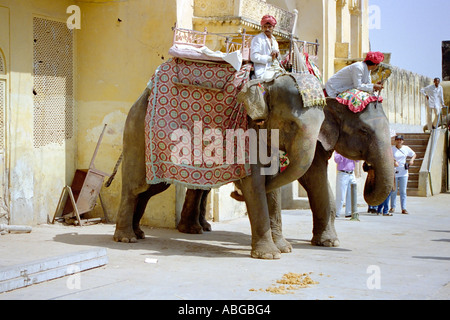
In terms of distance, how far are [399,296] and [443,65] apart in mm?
30440

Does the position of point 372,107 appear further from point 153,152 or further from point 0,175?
point 0,175

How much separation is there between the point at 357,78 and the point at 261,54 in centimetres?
128

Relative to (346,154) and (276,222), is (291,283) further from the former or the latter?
(346,154)

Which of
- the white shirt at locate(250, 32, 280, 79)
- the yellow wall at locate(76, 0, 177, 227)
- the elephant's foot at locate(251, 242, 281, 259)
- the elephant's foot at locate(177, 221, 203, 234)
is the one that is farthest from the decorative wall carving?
the elephant's foot at locate(251, 242, 281, 259)

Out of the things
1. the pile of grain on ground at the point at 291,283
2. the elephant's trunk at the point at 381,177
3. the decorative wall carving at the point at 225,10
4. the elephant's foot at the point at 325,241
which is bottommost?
the pile of grain on ground at the point at 291,283

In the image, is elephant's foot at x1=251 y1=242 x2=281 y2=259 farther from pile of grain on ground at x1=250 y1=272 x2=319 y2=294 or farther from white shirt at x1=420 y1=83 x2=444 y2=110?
white shirt at x1=420 y1=83 x2=444 y2=110

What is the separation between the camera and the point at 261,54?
26.6 feet

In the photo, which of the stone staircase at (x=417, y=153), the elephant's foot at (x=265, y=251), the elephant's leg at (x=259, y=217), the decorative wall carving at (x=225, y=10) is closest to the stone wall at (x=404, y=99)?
the stone staircase at (x=417, y=153)

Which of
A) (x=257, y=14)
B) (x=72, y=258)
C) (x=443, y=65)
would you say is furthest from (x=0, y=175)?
(x=443, y=65)

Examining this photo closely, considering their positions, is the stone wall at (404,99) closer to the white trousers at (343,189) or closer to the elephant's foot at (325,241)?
the white trousers at (343,189)

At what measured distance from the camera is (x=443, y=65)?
112ft

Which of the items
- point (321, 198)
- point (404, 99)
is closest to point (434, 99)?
point (404, 99)

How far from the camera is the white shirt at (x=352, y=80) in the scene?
27.9 feet

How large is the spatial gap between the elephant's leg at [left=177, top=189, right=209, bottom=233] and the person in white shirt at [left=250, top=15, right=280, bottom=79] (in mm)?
2507
